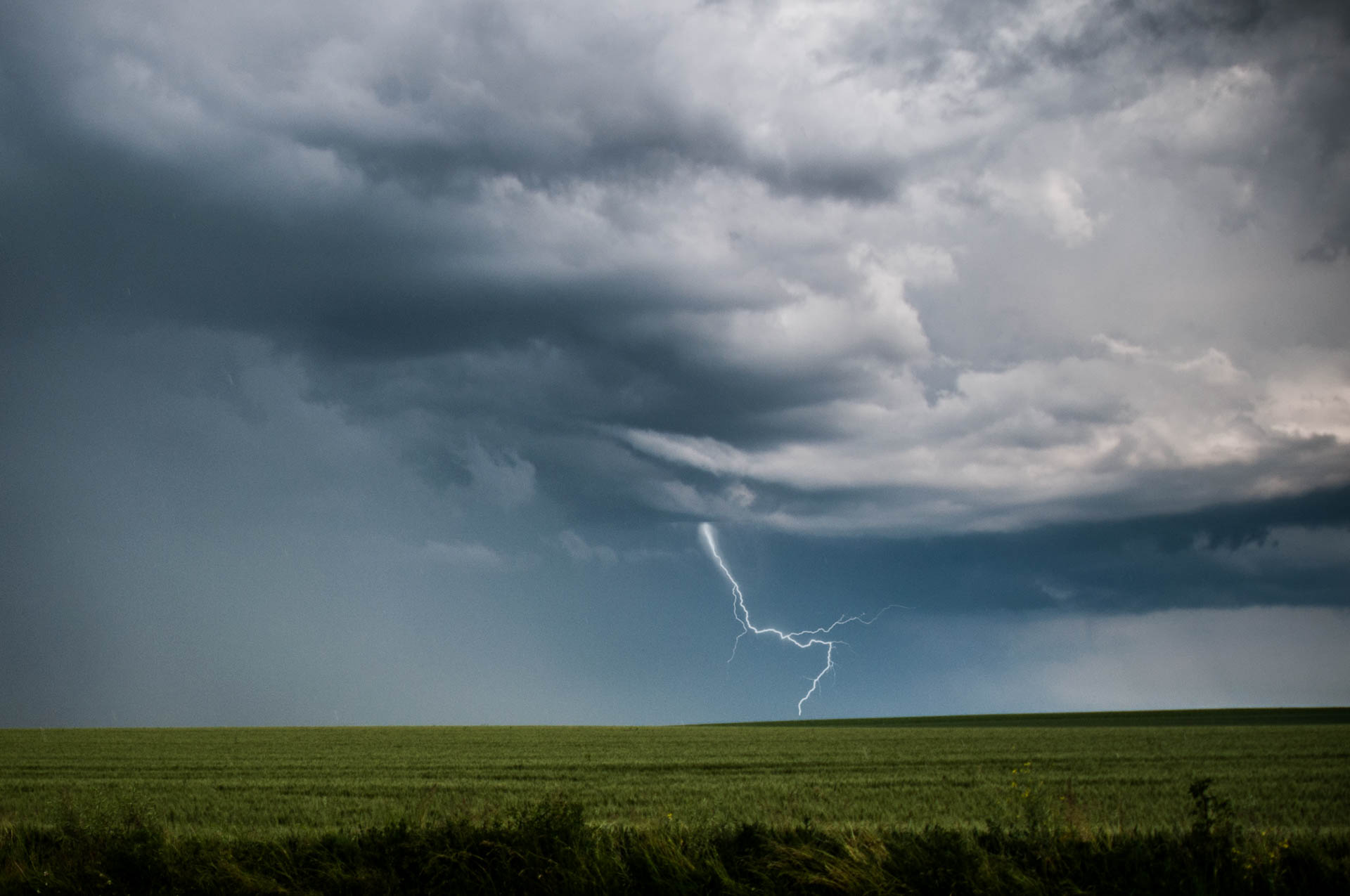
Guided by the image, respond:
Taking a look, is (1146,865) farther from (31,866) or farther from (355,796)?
(355,796)

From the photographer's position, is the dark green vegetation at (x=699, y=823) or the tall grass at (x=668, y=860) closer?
the tall grass at (x=668, y=860)

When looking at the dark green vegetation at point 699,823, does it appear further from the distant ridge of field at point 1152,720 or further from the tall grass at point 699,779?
the distant ridge of field at point 1152,720

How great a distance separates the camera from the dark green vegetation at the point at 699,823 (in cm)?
1097

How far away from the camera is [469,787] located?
2445 cm

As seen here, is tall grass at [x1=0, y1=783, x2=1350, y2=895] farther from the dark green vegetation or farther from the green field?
the green field

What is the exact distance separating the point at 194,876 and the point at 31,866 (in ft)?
9.17

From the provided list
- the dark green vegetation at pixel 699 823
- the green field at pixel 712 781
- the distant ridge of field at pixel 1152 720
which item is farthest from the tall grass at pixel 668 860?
the distant ridge of field at pixel 1152 720

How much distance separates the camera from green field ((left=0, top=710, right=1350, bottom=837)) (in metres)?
17.0

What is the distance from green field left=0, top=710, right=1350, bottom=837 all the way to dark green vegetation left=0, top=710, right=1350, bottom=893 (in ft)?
0.54

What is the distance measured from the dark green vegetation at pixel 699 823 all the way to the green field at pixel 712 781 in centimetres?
16

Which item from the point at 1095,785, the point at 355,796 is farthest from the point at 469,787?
the point at 1095,785

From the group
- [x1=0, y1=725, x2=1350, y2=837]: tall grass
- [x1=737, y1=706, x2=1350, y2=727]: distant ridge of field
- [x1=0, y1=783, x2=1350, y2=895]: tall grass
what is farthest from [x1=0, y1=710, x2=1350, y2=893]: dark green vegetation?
[x1=737, y1=706, x2=1350, y2=727]: distant ridge of field

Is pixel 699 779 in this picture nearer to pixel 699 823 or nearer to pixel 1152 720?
pixel 699 823

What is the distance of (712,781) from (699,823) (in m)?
11.6
